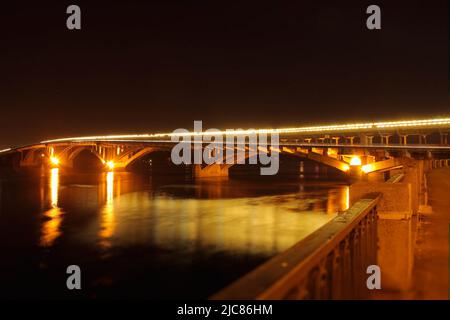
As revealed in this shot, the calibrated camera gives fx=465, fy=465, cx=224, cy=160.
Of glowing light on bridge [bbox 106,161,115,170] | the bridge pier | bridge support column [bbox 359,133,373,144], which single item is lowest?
the bridge pier

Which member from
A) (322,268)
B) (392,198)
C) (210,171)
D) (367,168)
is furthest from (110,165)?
(322,268)

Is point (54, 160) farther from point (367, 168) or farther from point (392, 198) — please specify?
point (392, 198)

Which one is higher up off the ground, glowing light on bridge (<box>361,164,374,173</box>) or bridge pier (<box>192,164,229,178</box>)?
glowing light on bridge (<box>361,164,374,173</box>)

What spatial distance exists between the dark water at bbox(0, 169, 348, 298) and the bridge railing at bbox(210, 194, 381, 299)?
646 cm

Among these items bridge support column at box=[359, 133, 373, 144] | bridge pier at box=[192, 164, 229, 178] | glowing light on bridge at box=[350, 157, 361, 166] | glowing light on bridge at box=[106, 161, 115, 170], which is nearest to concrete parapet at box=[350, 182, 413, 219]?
glowing light on bridge at box=[350, 157, 361, 166]

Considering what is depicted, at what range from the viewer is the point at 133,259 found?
56.0ft

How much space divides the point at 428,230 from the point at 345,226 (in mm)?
9971

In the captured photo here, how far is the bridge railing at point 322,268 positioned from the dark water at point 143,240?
6.46 meters

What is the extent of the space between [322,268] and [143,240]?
17.2 meters

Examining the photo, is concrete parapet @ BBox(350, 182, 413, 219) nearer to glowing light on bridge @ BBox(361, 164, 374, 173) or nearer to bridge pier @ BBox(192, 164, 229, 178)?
glowing light on bridge @ BBox(361, 164, 374, 173)

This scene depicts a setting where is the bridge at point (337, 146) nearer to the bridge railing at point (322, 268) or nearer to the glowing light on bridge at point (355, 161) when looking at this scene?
the glowing light on bridge at point (355, 161)

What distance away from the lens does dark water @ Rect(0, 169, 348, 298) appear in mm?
13898

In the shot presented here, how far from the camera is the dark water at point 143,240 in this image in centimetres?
1390
